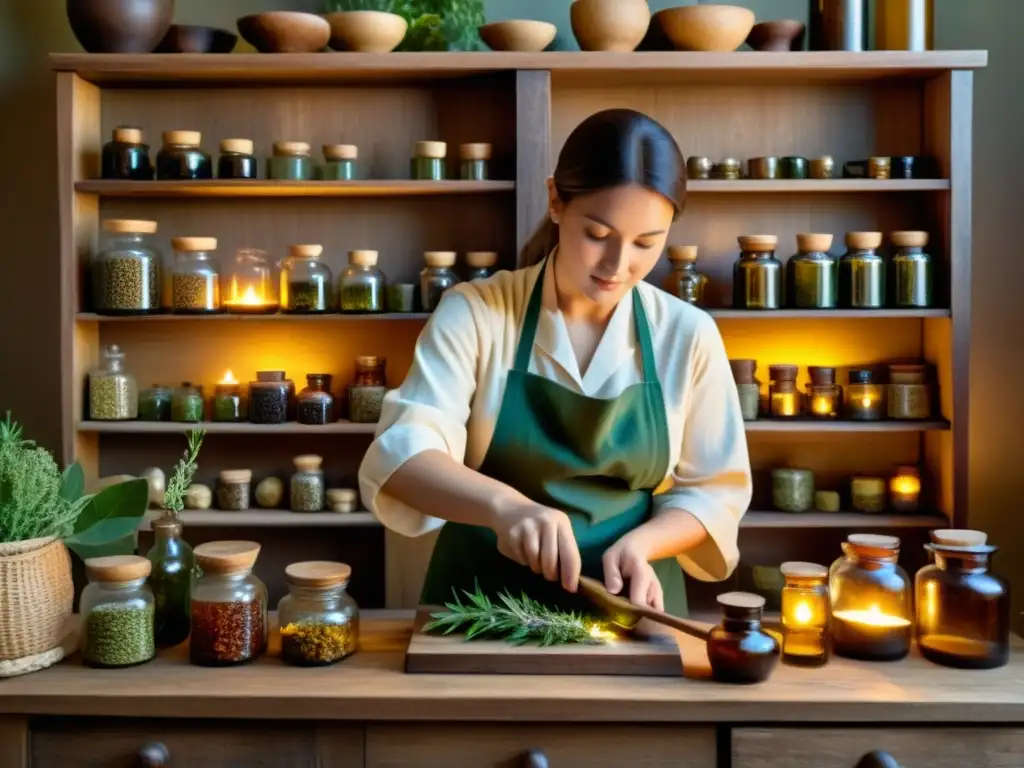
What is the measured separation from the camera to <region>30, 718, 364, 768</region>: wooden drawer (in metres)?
1.37

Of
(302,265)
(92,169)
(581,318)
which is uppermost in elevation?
(92,169)

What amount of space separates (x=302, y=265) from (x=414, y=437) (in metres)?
1.66

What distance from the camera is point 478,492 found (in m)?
1.52

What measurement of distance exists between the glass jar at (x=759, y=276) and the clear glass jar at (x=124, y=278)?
165 centimetres

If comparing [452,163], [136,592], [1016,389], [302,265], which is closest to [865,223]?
[1016,389]

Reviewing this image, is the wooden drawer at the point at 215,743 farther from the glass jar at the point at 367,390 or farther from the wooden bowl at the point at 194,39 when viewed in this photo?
the wooden bowl at the point at 194,39

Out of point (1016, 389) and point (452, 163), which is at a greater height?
point (452, 163)

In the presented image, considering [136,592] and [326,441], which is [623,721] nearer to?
[136,592]

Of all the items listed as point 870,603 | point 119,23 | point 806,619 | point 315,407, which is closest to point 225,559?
point 806,619

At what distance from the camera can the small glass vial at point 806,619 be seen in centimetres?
148

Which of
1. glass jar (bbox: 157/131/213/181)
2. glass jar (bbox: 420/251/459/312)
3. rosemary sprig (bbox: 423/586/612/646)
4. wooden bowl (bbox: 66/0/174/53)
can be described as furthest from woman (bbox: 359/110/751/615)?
wooden bowl (bbox: 66/0/174/53)

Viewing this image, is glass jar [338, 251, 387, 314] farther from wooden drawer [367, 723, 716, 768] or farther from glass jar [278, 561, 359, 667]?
wooden drawer [367, 723, 716, 768]

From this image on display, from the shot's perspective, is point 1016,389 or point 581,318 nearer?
point 581,318

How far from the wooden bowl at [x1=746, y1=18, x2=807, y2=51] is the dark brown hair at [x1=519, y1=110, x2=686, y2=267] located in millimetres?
1618
